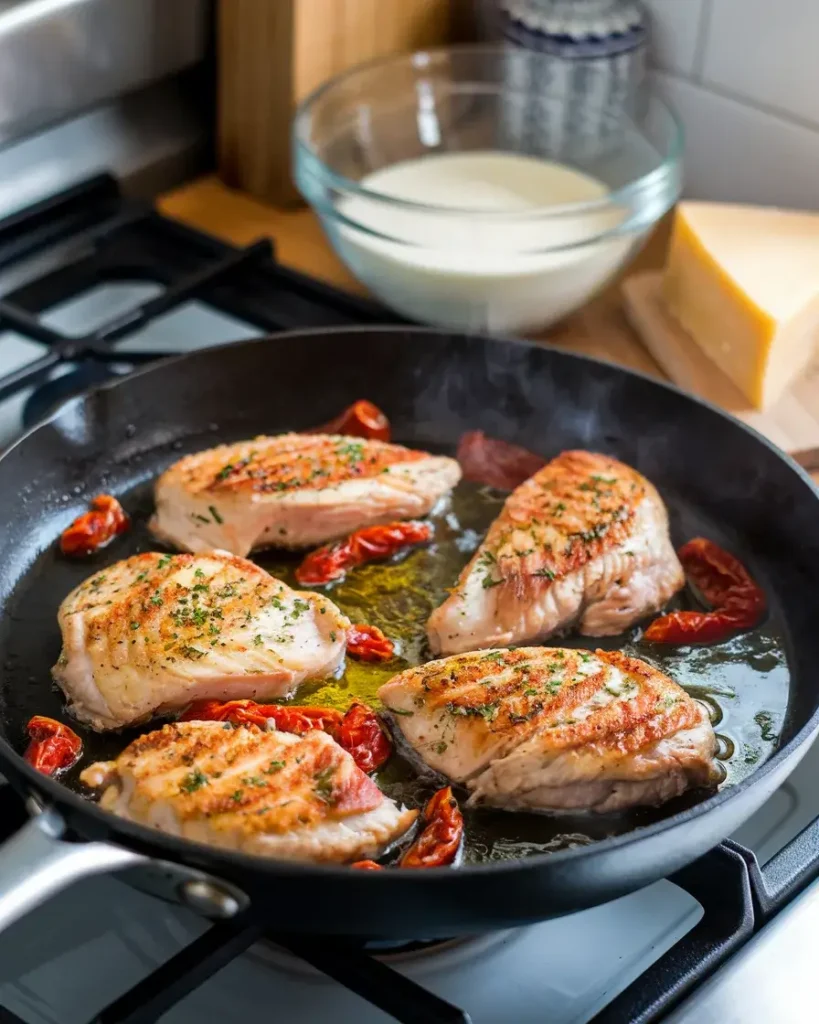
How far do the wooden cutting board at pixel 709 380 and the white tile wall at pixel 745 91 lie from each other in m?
0.28

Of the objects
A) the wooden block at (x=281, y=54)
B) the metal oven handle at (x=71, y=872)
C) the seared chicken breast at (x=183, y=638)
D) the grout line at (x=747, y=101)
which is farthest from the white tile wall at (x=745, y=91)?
the metal oven handle at (x=71, y=872)

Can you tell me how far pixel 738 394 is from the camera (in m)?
1.92

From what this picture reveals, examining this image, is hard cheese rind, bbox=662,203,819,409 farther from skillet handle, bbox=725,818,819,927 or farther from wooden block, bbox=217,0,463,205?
skillet handle, bbox=725,818,819,927

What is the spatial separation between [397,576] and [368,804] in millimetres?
443

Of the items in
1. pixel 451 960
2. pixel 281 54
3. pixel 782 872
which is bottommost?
pixel 451 960

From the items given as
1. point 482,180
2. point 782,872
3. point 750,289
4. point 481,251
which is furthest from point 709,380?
point 782,872

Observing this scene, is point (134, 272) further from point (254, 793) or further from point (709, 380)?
point (254, 793)

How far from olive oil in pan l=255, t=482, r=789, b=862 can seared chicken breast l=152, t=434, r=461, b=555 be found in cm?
4

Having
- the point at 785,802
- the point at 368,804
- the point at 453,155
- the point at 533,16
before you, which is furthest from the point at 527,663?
the point at 533,16

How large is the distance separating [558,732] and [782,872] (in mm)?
248

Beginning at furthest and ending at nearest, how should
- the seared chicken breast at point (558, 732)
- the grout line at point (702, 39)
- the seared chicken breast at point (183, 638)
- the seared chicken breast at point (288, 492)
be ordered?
the grout line at point (702, 39)
the seared chicken breast at point (288, 492)
the seared chicken breast at point (183, 638)
the seared chicken breast at point (558, 732)

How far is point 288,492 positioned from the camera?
1621mm

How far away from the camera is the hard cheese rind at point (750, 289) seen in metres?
1.86

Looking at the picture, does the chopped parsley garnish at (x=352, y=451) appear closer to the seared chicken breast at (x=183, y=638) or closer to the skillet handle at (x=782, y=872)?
the seared chicken breast at (x=183, y=638)
